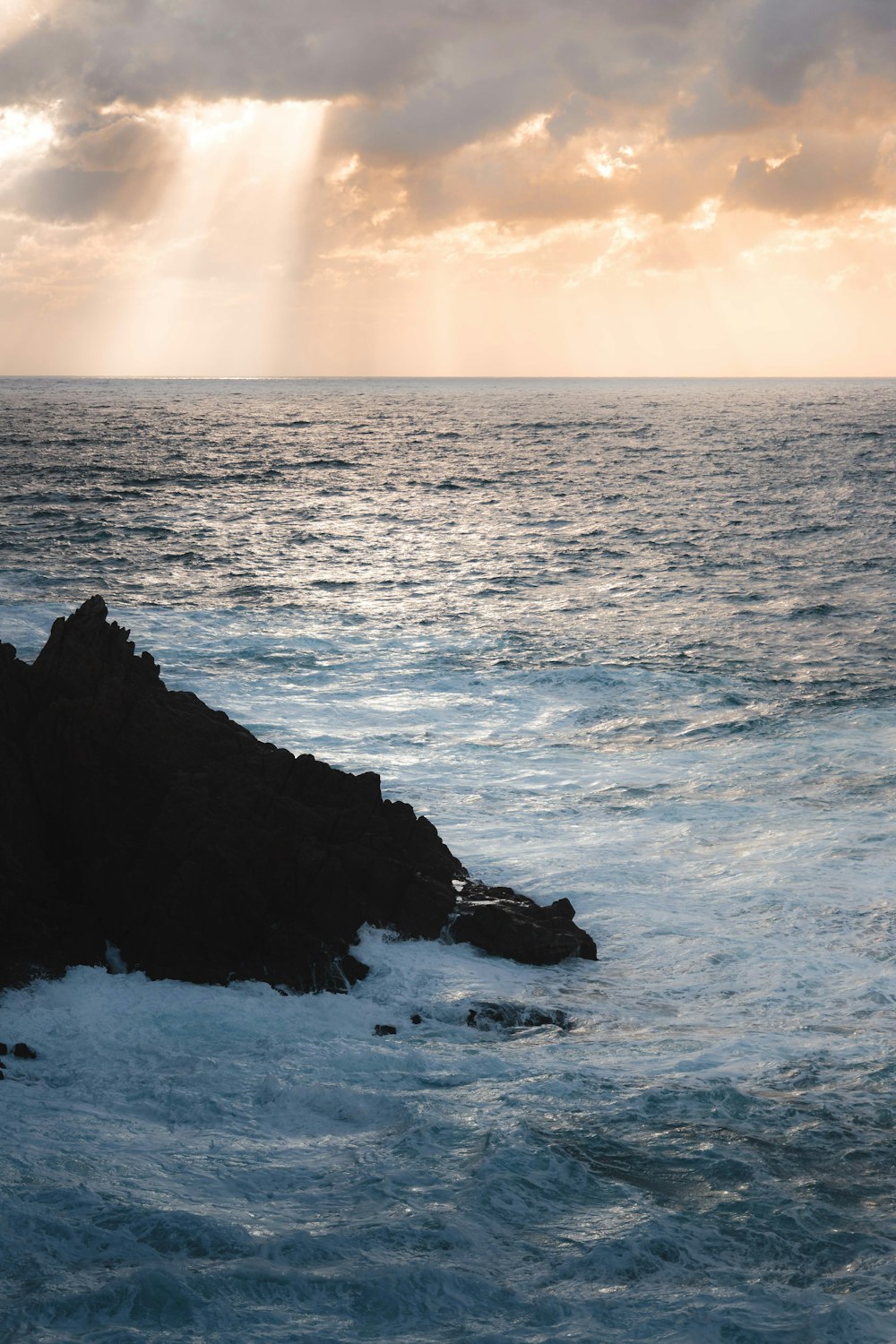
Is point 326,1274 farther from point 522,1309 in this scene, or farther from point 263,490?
point 263,490

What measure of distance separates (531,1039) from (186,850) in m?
Result: 3.59

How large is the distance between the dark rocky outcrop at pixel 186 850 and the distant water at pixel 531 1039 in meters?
0.39

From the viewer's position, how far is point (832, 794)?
15.2 m

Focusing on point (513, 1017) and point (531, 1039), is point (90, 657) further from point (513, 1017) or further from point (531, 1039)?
point (531, 1039)

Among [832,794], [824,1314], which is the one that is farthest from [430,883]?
[832,794]

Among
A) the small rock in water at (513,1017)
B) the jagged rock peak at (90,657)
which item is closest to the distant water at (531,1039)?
the small rock in water at (513,1017)

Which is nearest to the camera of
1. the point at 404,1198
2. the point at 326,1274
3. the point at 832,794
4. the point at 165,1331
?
the point at 165,1331

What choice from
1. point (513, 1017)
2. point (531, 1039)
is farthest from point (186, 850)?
point (531, 1039)

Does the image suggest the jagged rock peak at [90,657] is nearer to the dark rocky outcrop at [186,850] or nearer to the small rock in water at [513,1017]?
the dark rocky outcrop at [186,850]

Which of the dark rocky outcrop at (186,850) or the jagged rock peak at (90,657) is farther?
the jagged rock peak at (90,657)

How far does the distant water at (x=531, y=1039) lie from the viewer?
6434mm

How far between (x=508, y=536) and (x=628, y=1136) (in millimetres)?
32864

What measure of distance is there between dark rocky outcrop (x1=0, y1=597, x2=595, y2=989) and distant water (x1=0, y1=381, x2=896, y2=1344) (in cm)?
39

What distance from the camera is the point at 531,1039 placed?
9.20m
